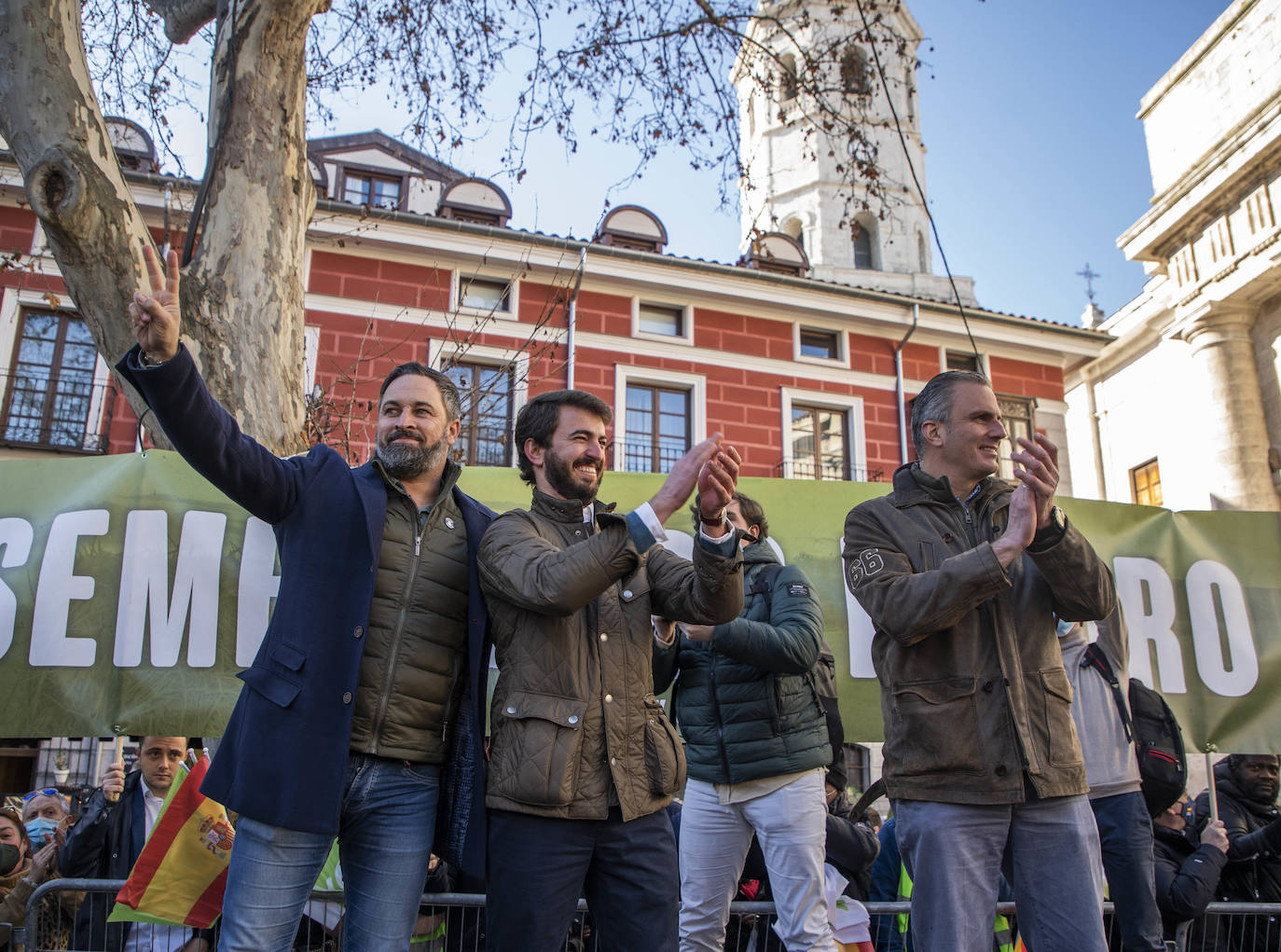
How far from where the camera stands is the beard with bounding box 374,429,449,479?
104 inches

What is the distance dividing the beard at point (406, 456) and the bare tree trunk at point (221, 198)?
2252 mm

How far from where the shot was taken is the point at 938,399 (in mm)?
2857

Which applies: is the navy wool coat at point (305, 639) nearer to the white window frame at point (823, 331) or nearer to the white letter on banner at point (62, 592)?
the white letter on banner at point (62, 592)

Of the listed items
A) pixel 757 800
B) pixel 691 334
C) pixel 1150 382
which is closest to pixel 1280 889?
pixel 757 800

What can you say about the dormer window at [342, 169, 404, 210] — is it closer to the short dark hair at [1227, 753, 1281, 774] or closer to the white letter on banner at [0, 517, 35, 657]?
the white letter on banner at [0, 517, 35, 657]

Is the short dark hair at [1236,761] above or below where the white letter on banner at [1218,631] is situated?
below

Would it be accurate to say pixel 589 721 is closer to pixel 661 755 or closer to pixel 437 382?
pixel 661 755

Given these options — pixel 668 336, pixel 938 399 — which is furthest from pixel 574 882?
pixel 668 336

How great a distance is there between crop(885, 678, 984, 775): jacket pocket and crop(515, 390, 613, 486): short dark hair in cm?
113

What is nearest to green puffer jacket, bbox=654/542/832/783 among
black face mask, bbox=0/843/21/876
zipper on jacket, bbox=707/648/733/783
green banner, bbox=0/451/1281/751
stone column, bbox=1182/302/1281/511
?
zipper on jacket, bbox=707/648/733/783

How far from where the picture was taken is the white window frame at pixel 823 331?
1747cm

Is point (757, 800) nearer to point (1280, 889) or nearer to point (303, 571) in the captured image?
point (303, 571)

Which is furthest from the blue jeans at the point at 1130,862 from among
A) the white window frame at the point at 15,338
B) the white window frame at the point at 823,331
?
the white window frame at the point at 15,338

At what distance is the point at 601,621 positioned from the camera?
8.01 ft
